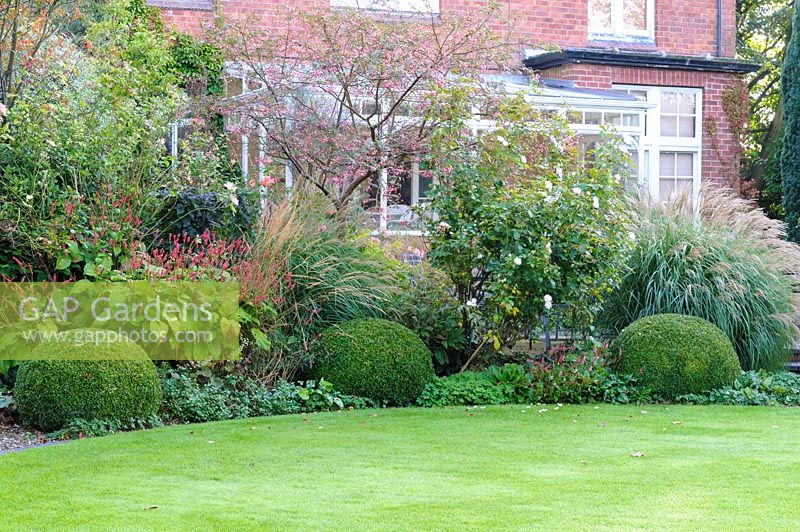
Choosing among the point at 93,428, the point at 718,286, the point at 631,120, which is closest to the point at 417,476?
the point at 93,428

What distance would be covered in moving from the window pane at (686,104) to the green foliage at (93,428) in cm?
1212

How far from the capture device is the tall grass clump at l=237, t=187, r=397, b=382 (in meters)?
8.69

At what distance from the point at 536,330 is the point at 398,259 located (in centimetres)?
161

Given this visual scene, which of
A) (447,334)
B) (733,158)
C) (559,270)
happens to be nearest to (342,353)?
(447,334)

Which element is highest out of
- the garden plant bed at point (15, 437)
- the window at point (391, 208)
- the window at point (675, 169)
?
the window at point (675, 169)

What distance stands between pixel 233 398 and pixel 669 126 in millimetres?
10806

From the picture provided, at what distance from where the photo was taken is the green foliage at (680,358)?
9.22 metres

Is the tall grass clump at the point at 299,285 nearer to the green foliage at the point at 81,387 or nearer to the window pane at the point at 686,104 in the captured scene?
the green foliage at the point at 81,387

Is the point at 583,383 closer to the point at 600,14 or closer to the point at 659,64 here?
the point at 659,64

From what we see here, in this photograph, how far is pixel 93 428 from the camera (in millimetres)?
7008

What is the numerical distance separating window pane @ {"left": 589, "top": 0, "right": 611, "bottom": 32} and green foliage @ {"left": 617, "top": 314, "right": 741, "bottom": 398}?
8.93 meters

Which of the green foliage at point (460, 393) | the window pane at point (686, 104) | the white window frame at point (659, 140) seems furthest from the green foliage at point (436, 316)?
the window pane at point (686, 104)

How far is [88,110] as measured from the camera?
31.8 ft

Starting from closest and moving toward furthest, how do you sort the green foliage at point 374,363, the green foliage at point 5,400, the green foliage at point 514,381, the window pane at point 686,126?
1. the green foliage at point 5,400
2. the green foliage at point 374,363
3. the green foliage at point 514,381
4. the window pane at point 686,126
